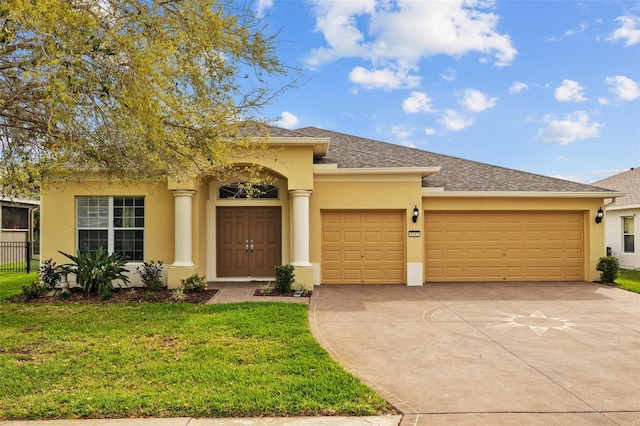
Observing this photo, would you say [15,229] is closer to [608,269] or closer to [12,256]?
[12,256]

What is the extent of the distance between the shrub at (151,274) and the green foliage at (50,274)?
195 centimetres

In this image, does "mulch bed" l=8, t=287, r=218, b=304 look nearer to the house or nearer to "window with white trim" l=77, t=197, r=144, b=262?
"window with white trim" l=77, t=197, r=144, b=262

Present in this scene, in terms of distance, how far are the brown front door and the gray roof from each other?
1522 cm

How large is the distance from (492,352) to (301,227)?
6.47m

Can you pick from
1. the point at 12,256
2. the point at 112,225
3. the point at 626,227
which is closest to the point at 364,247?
the point at 112,225

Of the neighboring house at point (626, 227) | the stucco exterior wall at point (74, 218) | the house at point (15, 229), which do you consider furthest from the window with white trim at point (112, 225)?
the neighboring house at point (626, 227)

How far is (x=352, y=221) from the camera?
12.9 meters

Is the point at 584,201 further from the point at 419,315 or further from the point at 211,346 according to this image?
the point at 211,346

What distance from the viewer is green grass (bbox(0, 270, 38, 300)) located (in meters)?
11.4

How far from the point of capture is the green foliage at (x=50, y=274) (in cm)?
1108

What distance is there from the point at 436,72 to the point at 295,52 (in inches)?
307

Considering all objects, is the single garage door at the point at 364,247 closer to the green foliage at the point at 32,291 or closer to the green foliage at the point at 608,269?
the green foliage at the point at 608,269

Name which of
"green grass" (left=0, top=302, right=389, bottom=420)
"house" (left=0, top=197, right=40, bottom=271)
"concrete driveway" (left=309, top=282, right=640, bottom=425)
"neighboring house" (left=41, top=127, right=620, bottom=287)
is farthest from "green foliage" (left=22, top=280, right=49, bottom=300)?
"house" (left=0, top=197, right=40, bottom=271)

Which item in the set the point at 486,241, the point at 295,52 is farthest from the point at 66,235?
the point at 486,241
